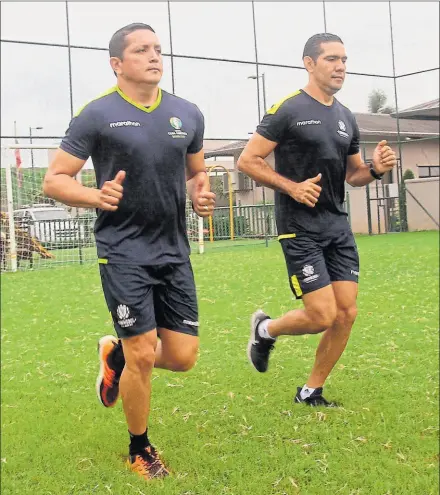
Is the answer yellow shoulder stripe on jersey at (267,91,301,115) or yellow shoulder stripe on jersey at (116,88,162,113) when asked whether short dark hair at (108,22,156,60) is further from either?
yellow shoulder stripe on jersey at (267,91,301,115)

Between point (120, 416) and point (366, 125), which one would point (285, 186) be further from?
point (366, 125)

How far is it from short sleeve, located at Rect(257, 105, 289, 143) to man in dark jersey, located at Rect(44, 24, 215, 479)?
0.49 m

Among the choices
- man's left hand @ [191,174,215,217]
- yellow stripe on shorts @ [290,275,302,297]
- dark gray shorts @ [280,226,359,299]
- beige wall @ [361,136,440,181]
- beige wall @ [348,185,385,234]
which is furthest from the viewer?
beige wall @ [361,136,440,181]

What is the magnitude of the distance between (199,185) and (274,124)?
64cm

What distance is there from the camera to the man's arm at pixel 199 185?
2.97 m

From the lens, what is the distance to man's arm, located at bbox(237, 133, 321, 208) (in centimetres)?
328

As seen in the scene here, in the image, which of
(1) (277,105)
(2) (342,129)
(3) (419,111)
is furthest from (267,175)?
(3) (419,111)

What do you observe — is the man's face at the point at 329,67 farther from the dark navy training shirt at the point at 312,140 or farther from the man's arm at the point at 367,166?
the man's arm at the point at 367,166

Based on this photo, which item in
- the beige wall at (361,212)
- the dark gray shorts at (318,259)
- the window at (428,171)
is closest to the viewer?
the dark gray shorts at (318,259)

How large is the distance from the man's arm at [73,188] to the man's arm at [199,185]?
0.38 meters

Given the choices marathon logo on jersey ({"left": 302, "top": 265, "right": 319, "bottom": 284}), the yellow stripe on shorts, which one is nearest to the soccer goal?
the yellow stripe on shorts

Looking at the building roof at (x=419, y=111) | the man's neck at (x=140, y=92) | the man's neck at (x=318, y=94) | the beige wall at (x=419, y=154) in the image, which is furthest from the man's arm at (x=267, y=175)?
the beige wall at (x=419, y=154)

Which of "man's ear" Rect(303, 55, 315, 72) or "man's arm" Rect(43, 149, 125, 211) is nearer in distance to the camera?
"man's arm" Rect(43, 149, 125, 211)

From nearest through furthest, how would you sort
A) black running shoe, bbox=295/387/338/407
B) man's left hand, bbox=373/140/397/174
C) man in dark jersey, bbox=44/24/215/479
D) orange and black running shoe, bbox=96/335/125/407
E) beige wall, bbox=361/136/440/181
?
1. man in dark jersey, bbox=44/24/215/479
2. man's left hand, bbox=373/140/397/174
3. orange and black running shoe, bbox=96/335/125/407
4. black running shoe, bbox=295/387/338/407
5. beige wall, bbox=361/136/440/181
